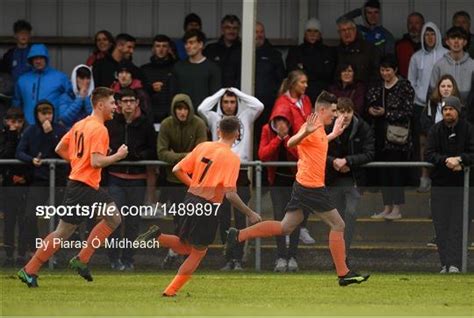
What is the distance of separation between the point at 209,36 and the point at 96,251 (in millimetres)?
5230

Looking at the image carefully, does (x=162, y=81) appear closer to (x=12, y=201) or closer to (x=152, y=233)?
(x=12, y=201)

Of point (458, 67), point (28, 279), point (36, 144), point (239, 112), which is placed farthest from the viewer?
point (458, 67)

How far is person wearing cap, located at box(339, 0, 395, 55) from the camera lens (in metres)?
19.7

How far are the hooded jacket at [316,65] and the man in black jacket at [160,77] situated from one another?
1555 mm

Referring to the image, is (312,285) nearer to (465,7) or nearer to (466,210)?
(466,210)

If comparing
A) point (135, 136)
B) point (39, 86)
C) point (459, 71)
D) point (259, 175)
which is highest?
point (459, 71)

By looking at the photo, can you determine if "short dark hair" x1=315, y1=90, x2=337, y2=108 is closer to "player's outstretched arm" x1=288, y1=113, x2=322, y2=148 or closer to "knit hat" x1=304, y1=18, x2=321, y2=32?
"player's outstretched arm" x1=288, y1=113, x2=322, y2=148

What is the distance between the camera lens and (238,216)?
1666 centimetres

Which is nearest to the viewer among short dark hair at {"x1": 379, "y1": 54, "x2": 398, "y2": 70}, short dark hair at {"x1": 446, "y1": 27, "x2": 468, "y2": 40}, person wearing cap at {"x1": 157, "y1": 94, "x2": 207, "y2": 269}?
person wearing cap at {"x1": 157, "y1": 94, "x2": 207, "y2": 269}

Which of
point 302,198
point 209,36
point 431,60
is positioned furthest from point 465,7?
point 302,198

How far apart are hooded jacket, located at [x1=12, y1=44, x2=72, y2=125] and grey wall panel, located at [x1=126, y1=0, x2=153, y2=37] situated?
217 centimetres

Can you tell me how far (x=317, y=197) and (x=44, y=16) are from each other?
6996 mm

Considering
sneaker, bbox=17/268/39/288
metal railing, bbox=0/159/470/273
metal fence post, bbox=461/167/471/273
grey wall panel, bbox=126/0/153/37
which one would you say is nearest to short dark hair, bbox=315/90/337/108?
metal railing, bbox=0/159/470/273

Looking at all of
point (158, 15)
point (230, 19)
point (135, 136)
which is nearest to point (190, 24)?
point (230, 19)
